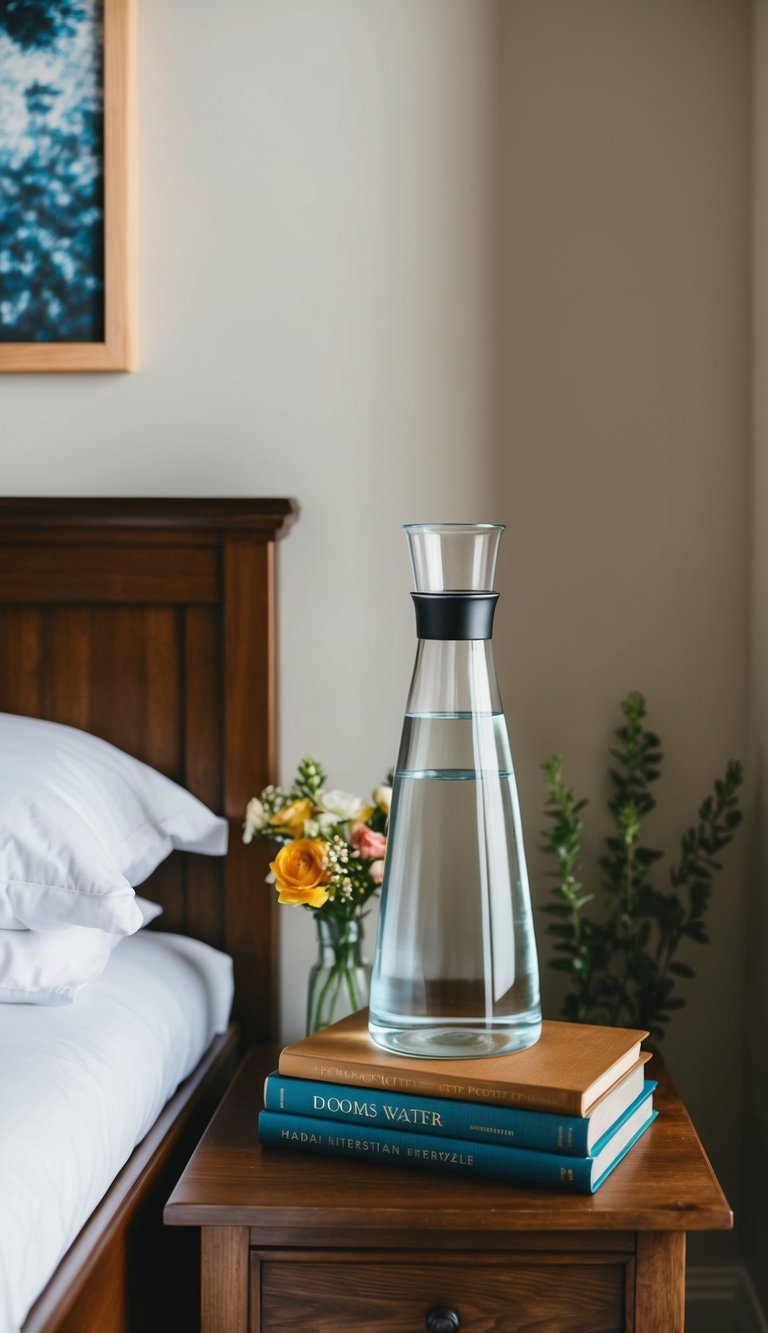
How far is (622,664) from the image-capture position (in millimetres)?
1574

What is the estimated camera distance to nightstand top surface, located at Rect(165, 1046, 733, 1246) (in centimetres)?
93

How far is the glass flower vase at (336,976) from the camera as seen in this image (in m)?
1.36

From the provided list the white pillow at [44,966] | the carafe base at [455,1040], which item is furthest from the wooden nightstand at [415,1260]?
the white pillow at [44,966]

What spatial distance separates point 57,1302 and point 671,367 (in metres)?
1.28

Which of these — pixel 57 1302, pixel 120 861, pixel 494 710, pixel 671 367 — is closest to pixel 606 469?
pixel 671 367

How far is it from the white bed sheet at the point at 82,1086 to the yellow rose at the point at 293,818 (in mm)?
203

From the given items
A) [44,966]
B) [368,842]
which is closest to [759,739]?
[368,842]

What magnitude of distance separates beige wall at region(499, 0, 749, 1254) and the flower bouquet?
12.9 inches

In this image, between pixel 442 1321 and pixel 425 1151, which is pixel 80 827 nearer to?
pixel 425 1151

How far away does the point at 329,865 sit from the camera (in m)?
1.26

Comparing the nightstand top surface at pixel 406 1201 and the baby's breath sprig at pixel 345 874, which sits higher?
the baby's breath sprig at pixel 345 874

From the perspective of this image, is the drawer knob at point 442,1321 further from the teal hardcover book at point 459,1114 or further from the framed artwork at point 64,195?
the framed artwork at point 64,195

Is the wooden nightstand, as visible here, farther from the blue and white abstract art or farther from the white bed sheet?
the blue and white abstract art

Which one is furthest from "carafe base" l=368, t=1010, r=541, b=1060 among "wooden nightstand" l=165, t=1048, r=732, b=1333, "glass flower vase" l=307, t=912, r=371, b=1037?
"glass flower vase" l=307, t=912, r=371, b=1037
